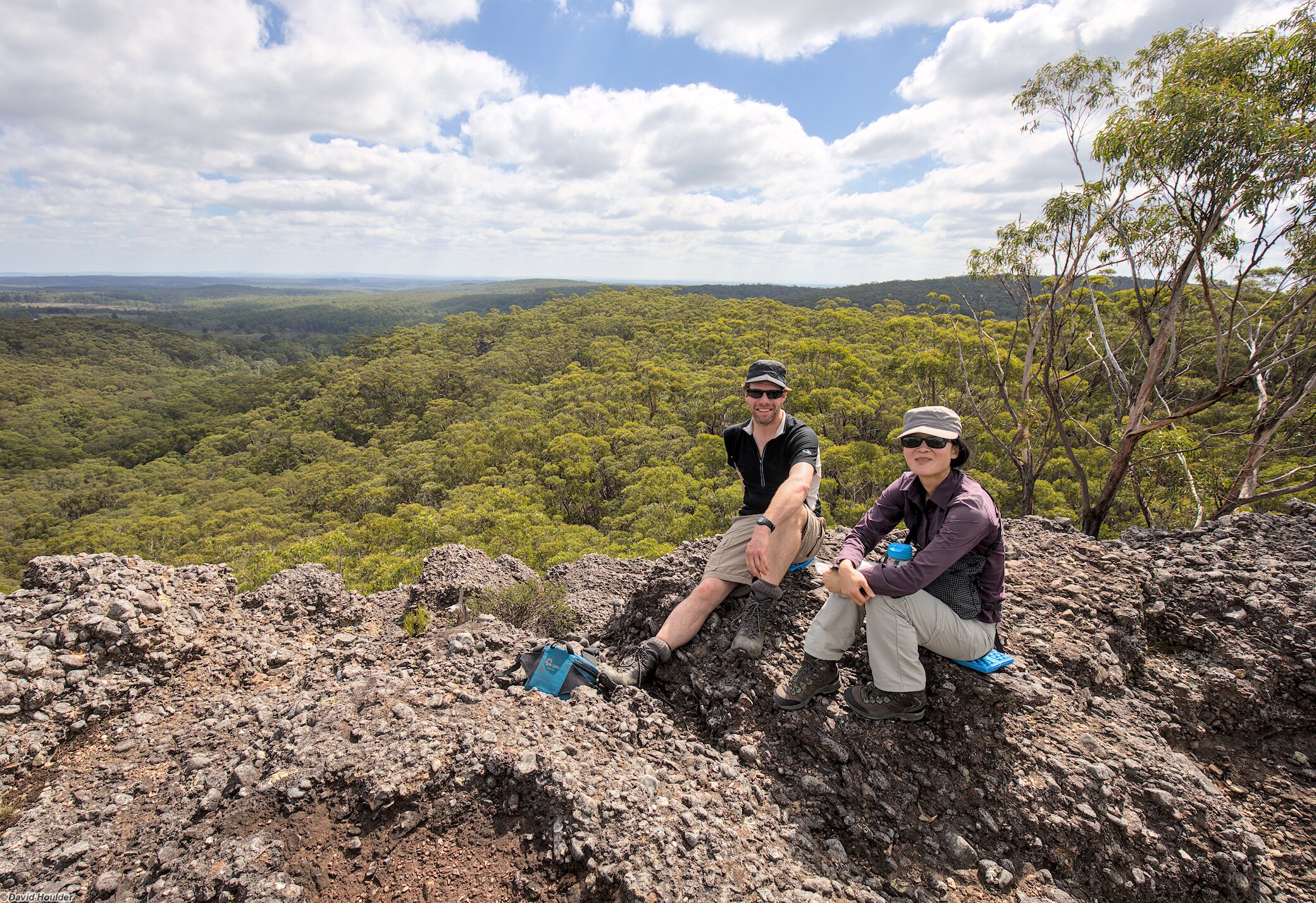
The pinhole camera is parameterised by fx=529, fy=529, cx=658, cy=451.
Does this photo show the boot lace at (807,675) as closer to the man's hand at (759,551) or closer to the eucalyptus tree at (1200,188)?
the man's hand at (759,551)

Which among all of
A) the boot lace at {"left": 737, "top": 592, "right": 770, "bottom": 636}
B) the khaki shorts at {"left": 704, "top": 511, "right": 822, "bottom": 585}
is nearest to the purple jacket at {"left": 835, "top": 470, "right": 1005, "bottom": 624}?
the khaki shorts at {"left": 704, "top": 511, "right": 822, "bottom": 585}

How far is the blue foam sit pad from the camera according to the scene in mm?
2639

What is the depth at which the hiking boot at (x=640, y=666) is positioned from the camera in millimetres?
3143

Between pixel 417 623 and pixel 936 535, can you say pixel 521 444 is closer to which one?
pixel 417 623

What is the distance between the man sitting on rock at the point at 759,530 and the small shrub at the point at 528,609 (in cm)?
109

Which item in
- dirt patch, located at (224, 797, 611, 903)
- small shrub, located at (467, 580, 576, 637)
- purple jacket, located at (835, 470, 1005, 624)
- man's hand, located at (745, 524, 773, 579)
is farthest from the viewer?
small shrub, located at (467, 580, 576, 637)

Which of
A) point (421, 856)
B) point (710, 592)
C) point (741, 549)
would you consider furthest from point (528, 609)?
point (421, 856)

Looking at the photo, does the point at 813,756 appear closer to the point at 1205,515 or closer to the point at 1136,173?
the point at 1136,173

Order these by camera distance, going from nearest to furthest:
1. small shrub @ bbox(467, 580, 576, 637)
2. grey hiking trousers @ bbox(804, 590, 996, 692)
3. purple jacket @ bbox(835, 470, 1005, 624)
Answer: purple jacket @ bbox(835, 470, 1005, 624), grey hiking trousers @ bbox(804, 590, 996, 692), small shrub @ bbox(467, 580, 576, 637)

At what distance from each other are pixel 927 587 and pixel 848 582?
494 millimetres

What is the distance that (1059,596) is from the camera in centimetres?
346

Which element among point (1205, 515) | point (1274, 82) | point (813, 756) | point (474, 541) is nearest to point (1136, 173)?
point (1274, 82)

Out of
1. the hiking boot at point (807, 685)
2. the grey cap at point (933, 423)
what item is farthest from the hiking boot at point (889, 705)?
the grey cap at point (933, 423)

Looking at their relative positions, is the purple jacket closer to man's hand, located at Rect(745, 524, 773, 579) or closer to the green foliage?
man's hand, located at Rect(745, 524, 773, 579)
